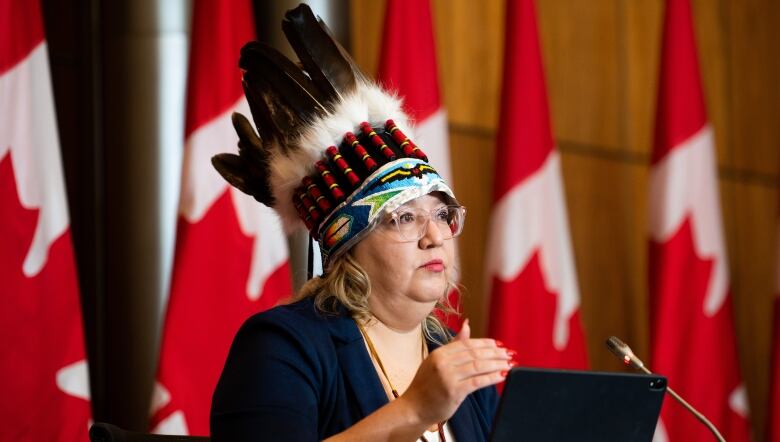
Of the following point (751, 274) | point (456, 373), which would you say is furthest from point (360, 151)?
point (751, 274)

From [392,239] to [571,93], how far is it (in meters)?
2.60

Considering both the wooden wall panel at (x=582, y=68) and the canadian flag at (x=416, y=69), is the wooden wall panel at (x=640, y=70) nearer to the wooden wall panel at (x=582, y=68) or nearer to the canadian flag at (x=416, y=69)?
the wooden wall panel at (x=582, y=68)

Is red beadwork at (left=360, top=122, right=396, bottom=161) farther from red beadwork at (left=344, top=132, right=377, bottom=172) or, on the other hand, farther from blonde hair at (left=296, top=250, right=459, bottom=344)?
blonde hair at (left=296, top=250, right=459, bottom=344)

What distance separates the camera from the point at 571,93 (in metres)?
4.37

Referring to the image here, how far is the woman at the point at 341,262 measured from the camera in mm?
1740

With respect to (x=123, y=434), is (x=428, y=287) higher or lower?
higher

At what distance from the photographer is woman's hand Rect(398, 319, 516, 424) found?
1546mm

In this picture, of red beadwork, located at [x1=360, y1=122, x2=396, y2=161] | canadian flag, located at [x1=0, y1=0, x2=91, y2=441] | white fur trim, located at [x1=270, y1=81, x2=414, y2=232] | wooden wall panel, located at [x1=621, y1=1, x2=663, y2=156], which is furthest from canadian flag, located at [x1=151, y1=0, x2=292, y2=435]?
wooden wall panel, located at [x1=621, y1=1, x2=663, y2=156]

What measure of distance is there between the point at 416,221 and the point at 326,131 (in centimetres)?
25

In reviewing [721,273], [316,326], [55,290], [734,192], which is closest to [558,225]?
[721,273]

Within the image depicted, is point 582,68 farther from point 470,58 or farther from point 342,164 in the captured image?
point 342,164

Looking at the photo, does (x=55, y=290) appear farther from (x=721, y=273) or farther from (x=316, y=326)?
(x=721, y=273)

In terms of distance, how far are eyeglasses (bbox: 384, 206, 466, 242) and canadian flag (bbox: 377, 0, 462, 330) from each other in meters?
1.51

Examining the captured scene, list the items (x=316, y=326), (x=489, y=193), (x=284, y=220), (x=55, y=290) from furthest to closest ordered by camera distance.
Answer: (x=489, y=193) < (x=55, y=290) < (x=284, y=220) < (x=316, y=326)
